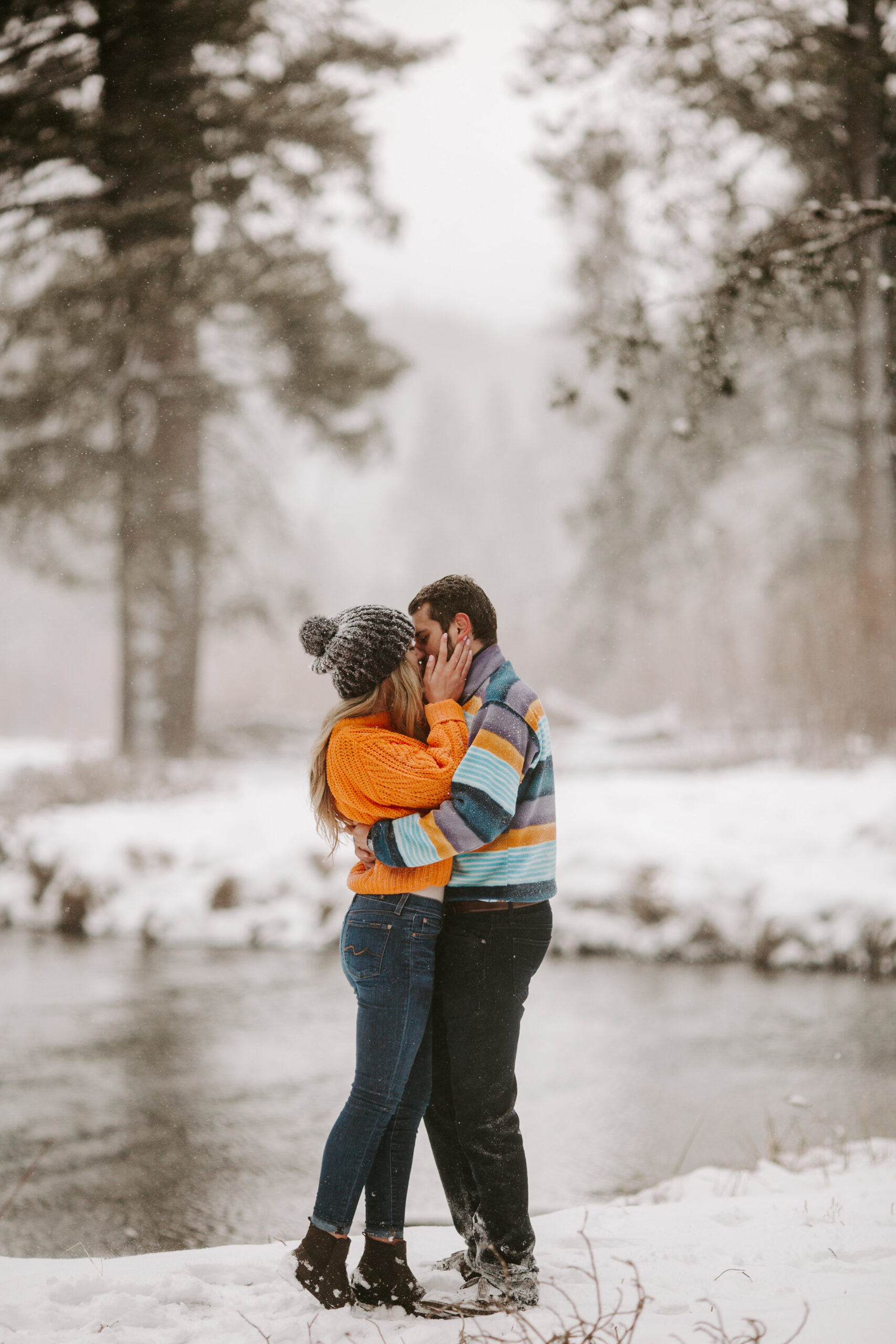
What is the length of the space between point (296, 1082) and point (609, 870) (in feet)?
13.3

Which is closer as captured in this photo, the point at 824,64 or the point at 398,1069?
the point at 398,1069

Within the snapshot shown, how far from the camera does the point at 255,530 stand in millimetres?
15141

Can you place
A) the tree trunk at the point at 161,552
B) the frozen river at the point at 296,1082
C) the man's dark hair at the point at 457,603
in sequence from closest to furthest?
the man's dark hair at the point at 457,603, the frozen river at the point at 296,1082, the tree trunk at the point at 161,552

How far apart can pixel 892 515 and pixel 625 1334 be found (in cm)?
1099

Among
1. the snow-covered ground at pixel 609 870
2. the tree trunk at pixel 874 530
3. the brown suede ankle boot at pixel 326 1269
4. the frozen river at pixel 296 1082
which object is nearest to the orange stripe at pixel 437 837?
the brown suede ankle boot at pixel 326 1269

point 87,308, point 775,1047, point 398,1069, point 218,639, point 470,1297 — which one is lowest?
point 775,1047

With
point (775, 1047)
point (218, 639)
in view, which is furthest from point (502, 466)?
point (775, 1047)

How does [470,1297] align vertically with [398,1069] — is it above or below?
below

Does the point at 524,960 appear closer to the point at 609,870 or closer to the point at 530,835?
the point at 530,835

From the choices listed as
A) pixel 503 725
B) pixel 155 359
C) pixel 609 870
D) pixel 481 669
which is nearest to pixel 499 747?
pixel 503 725

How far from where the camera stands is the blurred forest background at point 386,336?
289 inches

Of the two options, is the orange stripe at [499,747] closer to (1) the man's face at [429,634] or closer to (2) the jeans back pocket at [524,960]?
(1) the man's face at [429,634]

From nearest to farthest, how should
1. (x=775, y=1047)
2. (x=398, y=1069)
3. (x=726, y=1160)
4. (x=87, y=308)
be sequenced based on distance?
(x=398, y=1069) < (x=726, y=1160) < (x=775, y=1047) < (x=87, y=308)

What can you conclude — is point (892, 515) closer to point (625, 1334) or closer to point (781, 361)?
point (781, 361)
